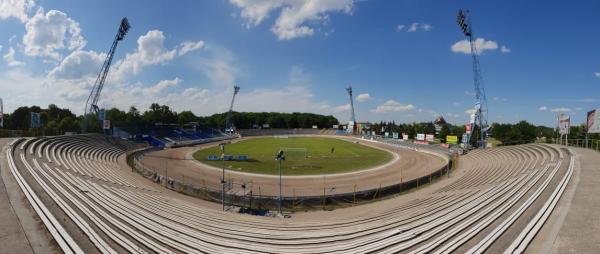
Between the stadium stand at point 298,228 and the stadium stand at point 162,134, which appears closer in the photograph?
the stadium stand at point 298,228

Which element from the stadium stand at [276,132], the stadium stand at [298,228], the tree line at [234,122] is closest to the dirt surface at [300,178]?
the stadium stand at [298,228]

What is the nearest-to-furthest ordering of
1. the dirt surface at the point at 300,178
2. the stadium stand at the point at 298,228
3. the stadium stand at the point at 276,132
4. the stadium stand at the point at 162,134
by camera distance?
1. the stadium stand at the point at 298,228
2. the dirt surface at the point at 300,178
3. the stadium stand at the point at 162,134
4. the stadium stand at the point at 276,132

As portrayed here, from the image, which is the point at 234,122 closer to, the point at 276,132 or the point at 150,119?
the point at 276,132

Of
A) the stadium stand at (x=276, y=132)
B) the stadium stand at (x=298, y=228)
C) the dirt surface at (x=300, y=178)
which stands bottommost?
the dirt surface at (x=300, y=178)

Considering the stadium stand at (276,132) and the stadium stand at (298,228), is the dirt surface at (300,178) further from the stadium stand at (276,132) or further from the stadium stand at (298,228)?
the stadium stand at (276,132)

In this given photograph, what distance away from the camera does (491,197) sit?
1498 cm

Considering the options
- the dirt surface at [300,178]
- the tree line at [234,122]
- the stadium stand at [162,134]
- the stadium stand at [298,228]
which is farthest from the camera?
the tree line at [234,122]

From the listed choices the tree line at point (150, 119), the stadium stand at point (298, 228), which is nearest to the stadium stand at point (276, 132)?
the tree line at point (150, 119)

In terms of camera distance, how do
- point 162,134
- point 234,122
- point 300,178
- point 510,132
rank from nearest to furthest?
1. point 300,178
2. point 162,134
3. point 510,132
4. point 234,122

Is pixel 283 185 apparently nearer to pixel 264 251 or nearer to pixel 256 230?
pixel 256 230

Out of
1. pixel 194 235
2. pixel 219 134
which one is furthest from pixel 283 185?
pixel 219 134

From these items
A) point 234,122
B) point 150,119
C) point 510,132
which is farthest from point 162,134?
point 510,132

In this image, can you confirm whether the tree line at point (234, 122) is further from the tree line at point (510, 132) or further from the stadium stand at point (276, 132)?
the stadium stand at point (276, 132)

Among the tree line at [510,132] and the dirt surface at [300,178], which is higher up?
the tree line at [510,132]
